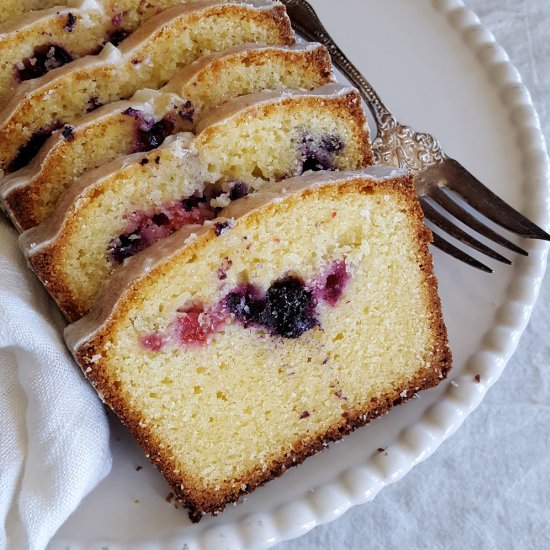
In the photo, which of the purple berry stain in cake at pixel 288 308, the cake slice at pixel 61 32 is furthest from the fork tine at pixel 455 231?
the cake slice at pixel 61 32

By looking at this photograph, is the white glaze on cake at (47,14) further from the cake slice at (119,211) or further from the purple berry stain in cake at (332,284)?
the purple berry stain in cake at (332,284)

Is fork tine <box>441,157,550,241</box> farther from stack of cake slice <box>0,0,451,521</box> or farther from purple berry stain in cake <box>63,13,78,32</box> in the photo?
purple berry stain in cake <box>63,13,78,32</box>

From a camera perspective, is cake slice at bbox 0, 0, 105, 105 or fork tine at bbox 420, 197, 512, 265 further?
fork tine at bbox 420, 197, 512, 265

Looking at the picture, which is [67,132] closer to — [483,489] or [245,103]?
[245,103]

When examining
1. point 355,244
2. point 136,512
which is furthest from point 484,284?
point 136,512

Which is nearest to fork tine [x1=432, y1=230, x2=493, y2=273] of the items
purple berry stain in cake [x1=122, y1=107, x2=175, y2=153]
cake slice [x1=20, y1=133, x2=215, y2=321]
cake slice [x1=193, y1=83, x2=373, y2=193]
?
cake slice [x1=193, y1=83, x2=373, y2=193]

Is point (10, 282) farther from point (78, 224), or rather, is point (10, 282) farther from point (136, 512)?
point (136, 512)
